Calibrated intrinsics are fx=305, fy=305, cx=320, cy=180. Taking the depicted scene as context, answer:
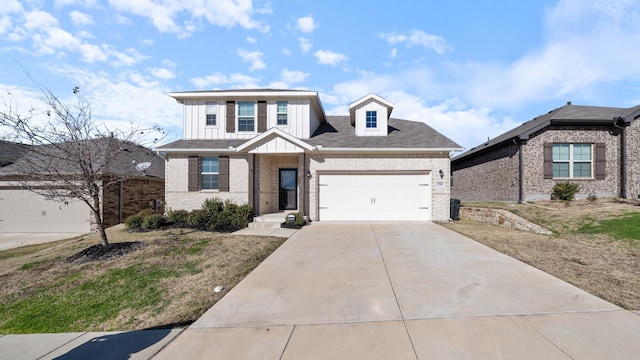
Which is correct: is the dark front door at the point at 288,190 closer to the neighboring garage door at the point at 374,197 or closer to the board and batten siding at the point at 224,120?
the neighboring garage door at the point at 374,197

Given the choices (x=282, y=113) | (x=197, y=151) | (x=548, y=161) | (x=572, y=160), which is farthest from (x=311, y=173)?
(x=572, y=160)

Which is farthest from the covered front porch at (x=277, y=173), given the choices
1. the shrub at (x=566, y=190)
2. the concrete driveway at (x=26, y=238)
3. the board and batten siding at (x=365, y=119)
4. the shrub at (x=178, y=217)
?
the shrub at (x=566, y=190)

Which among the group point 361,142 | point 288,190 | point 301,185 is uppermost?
point 361,142

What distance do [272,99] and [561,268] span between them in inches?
512

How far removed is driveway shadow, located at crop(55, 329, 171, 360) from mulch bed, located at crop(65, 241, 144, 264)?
184 inches

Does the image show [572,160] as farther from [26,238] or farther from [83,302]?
[26,238]

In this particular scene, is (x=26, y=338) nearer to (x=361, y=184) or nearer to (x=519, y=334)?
(x=519, y=334)

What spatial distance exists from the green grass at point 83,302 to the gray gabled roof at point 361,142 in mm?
8260

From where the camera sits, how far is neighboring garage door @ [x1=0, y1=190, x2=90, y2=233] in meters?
15.1

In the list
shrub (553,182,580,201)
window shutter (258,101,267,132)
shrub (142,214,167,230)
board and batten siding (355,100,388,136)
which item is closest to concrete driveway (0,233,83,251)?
shrub (142,214,167,230)

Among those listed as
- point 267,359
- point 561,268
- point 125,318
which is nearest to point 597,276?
point 561,268

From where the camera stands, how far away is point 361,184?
1425 cm

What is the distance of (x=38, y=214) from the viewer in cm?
1530

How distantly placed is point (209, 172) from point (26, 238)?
866 cm
